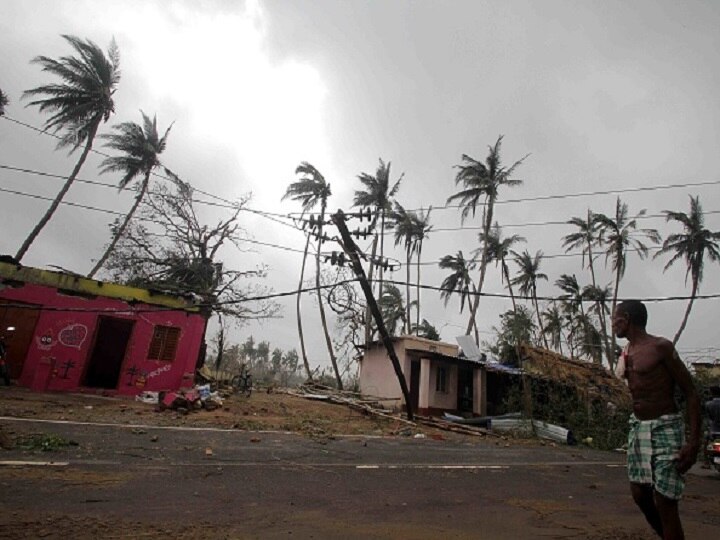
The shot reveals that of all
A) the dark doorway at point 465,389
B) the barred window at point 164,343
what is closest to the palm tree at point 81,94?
the barred window at point 164,343

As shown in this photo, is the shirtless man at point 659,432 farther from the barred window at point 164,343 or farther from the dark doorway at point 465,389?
the dark doorway at point 465,389

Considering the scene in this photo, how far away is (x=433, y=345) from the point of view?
21.5m

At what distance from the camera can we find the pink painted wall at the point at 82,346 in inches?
539

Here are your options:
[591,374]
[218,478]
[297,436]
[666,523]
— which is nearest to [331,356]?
[591,374]

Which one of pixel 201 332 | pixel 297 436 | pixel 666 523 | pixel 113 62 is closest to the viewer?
pixel 666 523

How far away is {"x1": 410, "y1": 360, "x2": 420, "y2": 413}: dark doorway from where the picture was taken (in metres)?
20.5

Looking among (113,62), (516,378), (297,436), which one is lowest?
(297,436)

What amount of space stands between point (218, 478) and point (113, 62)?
24.9m

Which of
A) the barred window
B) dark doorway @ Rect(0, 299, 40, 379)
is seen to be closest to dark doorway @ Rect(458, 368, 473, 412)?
the barred window

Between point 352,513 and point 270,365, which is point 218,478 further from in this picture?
point 270,365

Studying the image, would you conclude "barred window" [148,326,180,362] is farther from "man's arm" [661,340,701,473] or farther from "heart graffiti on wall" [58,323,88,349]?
"man's arm" [661,340,701,473]

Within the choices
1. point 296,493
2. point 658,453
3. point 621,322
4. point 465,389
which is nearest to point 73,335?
point 296,493

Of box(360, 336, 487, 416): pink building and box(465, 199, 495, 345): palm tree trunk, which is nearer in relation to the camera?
box(360, 336, 487, 416): pink building

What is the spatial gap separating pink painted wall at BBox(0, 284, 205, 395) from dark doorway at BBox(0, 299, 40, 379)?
0.18m
